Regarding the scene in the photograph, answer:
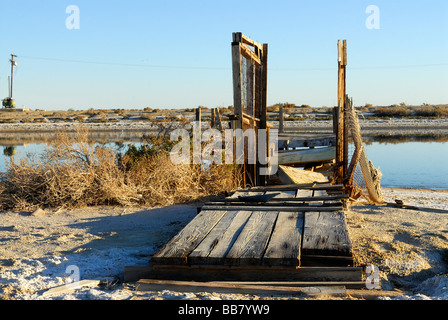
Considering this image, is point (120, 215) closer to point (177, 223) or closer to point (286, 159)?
point (177, 223)

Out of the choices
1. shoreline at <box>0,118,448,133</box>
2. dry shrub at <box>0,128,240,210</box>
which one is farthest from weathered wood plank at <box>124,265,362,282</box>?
shoreline at <box>0,118,448,133</box>

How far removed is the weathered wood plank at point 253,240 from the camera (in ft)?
15.1

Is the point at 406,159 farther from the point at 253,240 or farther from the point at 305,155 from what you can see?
the point at 253,240

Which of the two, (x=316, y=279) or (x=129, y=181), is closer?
(x=316, y=279)

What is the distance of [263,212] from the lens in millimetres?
6508

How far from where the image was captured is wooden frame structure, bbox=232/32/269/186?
9.22 metres

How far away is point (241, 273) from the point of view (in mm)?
4672

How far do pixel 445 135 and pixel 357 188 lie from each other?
26664mm

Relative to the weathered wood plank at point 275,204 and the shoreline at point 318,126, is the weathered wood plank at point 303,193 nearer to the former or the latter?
the weathered wood plank at point 275,204

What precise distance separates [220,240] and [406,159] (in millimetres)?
18213

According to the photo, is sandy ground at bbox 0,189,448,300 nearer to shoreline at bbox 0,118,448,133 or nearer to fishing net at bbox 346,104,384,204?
fishing net at bbox 346,104,384,204

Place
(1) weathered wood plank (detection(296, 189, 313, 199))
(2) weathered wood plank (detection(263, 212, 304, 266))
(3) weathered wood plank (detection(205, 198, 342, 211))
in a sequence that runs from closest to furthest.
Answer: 1. (2) weathered wood plank (detection(263, 212, 304, 266))
2. (3) weathered wood plank (detection(205, 198, 342, 211))
3. (1) weathered wood plank (detection(296, 189, 313, 199))

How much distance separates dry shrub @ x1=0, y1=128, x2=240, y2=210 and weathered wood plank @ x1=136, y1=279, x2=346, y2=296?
4821 mm
